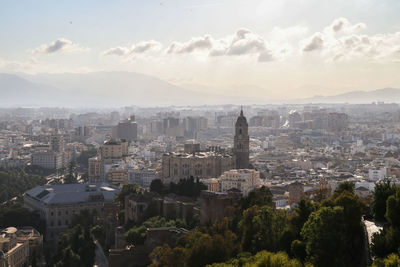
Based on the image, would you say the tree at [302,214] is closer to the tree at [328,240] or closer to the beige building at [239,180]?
the tree at [328,240]

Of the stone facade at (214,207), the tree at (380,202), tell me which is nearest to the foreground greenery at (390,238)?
the tree at (380,202)

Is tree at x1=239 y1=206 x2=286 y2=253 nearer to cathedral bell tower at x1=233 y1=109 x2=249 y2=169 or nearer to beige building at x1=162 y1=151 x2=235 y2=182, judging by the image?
beige building at x1=162 y1=151 x2=235 y2=182

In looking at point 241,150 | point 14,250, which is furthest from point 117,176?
point 14,250

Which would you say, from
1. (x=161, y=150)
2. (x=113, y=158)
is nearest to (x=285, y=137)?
(x=161, y=150)

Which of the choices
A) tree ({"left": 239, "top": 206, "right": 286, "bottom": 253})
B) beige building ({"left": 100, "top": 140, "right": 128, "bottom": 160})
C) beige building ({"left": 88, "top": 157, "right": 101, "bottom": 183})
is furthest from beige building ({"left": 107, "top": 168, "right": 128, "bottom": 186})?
tree ({"left": 239, "top": 206, "right": 286, "bottom": 253})

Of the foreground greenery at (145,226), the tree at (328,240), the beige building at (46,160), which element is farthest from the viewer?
the beige building at (46,160)
